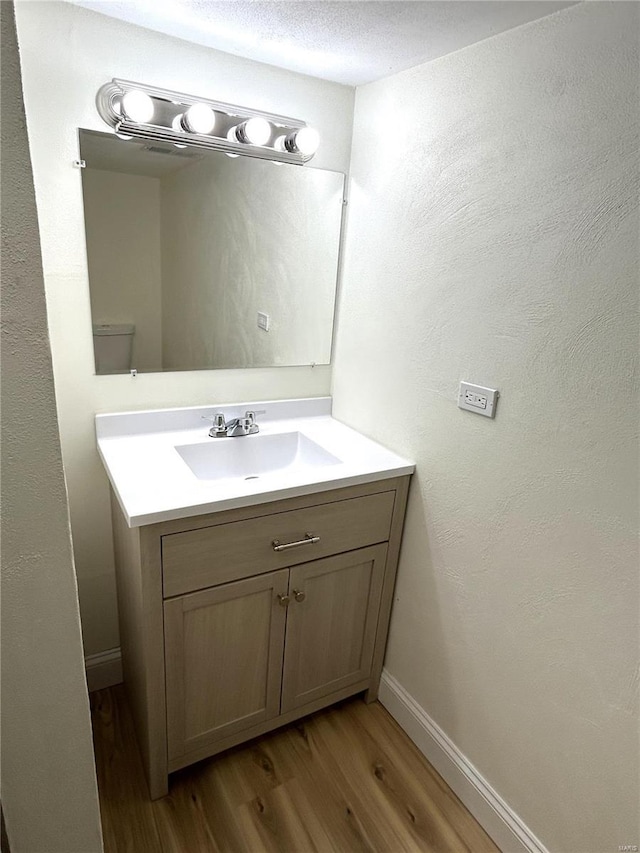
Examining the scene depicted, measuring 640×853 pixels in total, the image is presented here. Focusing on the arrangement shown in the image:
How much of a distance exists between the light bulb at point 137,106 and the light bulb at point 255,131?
265 millimetres

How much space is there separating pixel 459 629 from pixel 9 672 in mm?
1225

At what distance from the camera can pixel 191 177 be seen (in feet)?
5.25

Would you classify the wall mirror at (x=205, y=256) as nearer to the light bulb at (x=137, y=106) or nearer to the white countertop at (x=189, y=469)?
the light bulb at (x=137, y=106)

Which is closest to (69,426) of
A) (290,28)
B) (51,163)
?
(51,163)

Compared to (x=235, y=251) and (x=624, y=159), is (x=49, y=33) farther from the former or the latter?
(x=624, y=159)

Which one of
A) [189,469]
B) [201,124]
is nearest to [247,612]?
[189,469]

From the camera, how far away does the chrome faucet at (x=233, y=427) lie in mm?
1752

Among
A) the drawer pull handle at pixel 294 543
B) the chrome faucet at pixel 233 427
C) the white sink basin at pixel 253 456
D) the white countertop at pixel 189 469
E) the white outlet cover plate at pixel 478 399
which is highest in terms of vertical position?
the white outlet cover plate at pixel 478 399

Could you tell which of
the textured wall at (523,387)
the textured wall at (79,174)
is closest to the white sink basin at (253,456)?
the textured wall at (79,174)

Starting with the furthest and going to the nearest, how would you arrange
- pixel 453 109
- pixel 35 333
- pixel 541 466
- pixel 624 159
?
pixel 453 109
pixel 541 466
pixel 624 159
pixel 35 333

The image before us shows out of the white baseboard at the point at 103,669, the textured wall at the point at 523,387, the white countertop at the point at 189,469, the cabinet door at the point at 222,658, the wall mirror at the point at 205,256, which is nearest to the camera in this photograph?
the textured wall at the point at 523,387

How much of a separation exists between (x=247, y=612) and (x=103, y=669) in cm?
78

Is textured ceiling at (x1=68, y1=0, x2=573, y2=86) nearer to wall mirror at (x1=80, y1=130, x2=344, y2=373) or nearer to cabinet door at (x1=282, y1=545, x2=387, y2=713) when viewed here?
wall mirror at (x1=80, y1=130, x2=344, y2=373)

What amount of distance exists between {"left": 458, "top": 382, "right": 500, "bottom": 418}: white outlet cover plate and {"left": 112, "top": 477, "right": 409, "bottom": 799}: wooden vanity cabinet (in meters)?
0.35
